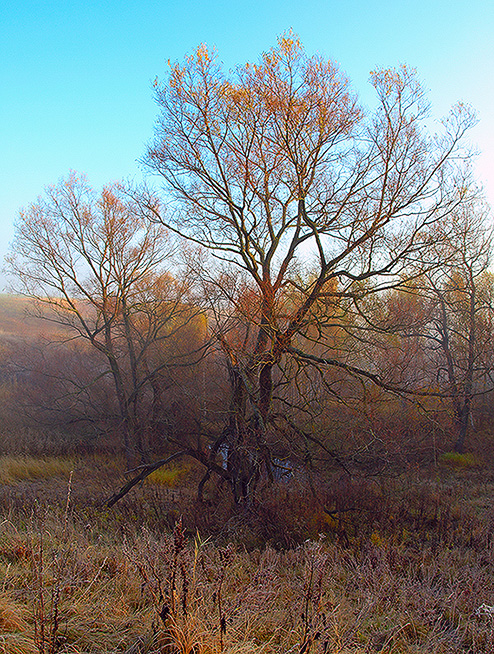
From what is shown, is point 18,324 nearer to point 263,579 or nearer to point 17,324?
point 17,324

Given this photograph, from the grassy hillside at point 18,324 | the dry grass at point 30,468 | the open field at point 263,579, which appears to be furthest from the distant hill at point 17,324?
the open field at point 263,579

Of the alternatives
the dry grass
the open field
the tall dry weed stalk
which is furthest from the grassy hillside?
the tall dry weed stalk

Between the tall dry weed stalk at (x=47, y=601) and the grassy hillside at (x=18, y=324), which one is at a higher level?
the grassy hillside at (x=18, y=324)

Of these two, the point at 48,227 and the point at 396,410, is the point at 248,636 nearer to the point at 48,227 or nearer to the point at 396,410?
the point at 396,410

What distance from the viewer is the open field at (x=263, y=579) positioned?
9.43 ft

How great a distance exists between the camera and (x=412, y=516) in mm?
9609

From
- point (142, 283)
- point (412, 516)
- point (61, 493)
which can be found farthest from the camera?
point (142, 283)

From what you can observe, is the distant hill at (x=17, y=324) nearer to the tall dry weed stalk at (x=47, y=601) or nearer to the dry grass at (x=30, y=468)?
the dry grass at (x=30, y=468)

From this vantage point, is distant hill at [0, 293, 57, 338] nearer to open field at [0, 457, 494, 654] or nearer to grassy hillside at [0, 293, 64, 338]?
grassy hillside at [0, 293, 64, 338]

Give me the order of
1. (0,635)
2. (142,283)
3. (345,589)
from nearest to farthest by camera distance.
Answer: (0,635) → (345,589) → (142,283)

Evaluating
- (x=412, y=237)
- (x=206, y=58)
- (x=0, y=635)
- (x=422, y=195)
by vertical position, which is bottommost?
(x=0, y=635)

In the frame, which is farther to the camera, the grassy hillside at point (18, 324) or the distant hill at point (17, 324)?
the grassy hillside at point (18, 324)

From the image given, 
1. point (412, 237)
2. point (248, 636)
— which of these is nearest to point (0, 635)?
point (248, 636)

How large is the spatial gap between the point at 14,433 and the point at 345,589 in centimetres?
1992
